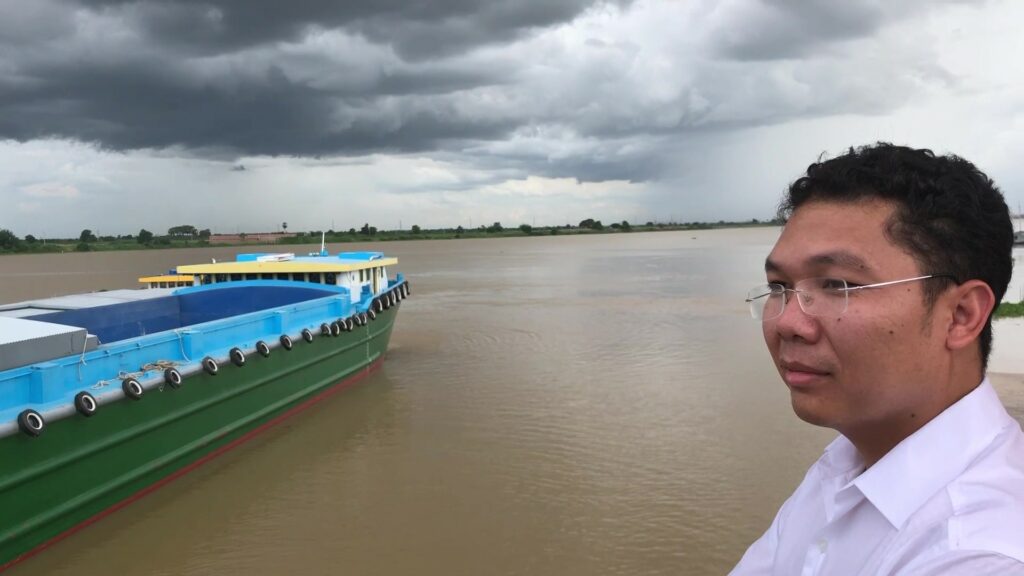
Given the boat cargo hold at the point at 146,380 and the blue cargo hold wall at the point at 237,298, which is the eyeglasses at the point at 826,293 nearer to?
the boat cargo hold at the point at 146,380

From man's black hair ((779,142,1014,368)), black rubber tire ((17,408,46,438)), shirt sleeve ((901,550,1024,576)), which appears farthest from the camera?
black rubber tire ((17,408,46,438))

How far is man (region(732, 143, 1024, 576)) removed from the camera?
4.20 feet

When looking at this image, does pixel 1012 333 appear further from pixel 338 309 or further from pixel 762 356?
pixel 338 309

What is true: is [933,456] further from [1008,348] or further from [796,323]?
[1008,348]

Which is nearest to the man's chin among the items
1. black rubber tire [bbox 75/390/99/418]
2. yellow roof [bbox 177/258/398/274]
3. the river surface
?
the river surface

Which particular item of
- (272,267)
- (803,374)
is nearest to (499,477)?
(803,374)

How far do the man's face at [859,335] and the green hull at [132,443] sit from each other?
7302 mm

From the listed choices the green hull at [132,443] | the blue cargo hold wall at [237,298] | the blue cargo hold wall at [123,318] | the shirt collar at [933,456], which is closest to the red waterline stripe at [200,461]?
the green hull at [132,443]

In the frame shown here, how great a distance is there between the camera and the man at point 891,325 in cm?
128

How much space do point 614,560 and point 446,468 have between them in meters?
3.25

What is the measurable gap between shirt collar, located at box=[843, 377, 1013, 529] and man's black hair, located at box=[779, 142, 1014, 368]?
202 millimetres

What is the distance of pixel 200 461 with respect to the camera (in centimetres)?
957

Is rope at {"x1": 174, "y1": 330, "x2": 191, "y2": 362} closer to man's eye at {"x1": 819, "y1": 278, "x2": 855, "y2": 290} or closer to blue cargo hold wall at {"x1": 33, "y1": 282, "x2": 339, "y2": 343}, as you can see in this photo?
blue cargo hold wall at {"x1": 33, "y1": 282, "x2": 339, "y2": 343}

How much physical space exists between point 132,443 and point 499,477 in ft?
14.6
